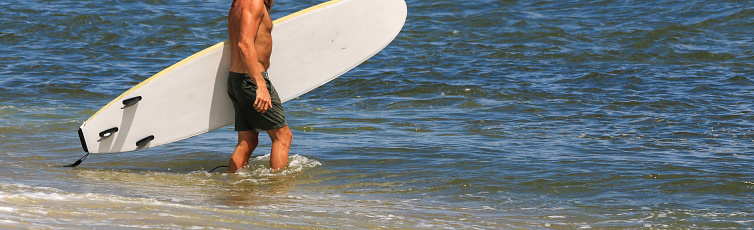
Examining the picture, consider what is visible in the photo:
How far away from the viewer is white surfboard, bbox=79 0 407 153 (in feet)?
18.3

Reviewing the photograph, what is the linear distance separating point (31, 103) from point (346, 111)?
335 cm

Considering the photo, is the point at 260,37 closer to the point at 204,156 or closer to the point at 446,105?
the point at 204,156

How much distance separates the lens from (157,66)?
11.6m

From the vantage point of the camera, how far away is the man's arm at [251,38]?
4859 mm

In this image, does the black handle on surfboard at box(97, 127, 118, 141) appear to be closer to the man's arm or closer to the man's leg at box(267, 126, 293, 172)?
the man's leg at box(267, 126, 293, 172)

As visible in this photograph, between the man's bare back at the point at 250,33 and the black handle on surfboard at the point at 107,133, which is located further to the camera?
the black handle on surfboard at the point at 107,133

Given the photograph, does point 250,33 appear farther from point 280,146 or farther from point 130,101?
point 130,101

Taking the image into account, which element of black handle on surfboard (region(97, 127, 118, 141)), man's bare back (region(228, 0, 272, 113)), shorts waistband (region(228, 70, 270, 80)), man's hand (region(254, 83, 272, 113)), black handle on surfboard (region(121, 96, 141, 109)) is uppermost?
man's bare back (region(228, 0, 272, 113))

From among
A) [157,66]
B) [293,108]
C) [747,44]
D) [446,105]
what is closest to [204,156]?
[293,108]

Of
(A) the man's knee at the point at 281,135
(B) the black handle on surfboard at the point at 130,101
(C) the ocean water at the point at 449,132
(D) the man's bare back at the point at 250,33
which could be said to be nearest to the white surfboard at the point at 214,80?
(B) the black handle on surfboard at the point at 130,101

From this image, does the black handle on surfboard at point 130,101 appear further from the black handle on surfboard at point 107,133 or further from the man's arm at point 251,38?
the man's arm at point 251,38

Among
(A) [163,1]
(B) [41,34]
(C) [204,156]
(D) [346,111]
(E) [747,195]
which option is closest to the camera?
(E) [747,195]

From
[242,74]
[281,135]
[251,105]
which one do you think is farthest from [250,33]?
[281,135]

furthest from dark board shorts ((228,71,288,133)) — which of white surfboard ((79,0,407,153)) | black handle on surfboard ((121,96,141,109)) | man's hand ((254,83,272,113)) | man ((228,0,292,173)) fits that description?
black handle on surfboard ((121,96,141,109))
